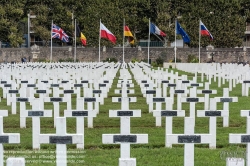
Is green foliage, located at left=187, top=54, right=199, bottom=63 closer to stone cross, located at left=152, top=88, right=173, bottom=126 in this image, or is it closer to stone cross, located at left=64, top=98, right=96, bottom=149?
stone cross, located at left=152, top=88, right=173, bottom=126

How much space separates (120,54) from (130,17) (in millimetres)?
5885

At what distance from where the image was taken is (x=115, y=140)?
838 cm

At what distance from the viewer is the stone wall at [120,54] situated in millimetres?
85625

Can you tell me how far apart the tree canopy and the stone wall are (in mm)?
1339

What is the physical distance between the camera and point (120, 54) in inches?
3445

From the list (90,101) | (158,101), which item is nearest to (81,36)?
(158,101)

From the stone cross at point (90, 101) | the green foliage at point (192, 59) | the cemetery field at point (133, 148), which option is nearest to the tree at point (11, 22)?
the green foliage at point (192, 59)

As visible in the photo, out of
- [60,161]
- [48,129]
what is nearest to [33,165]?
[60,161]

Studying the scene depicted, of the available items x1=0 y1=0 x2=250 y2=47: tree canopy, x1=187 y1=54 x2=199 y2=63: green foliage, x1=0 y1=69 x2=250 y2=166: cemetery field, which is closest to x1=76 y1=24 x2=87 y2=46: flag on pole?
x1=0 y1=0 x2=250 y2=47: tree canopy

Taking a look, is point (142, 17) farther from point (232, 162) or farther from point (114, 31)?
point (232, 162)

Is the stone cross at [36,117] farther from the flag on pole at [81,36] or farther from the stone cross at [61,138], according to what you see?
the flag on pole at [81,36]

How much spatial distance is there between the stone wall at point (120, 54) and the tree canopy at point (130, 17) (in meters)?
1.34

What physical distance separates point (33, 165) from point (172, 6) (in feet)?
254

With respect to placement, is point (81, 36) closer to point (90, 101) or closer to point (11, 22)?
point (11, 22)
